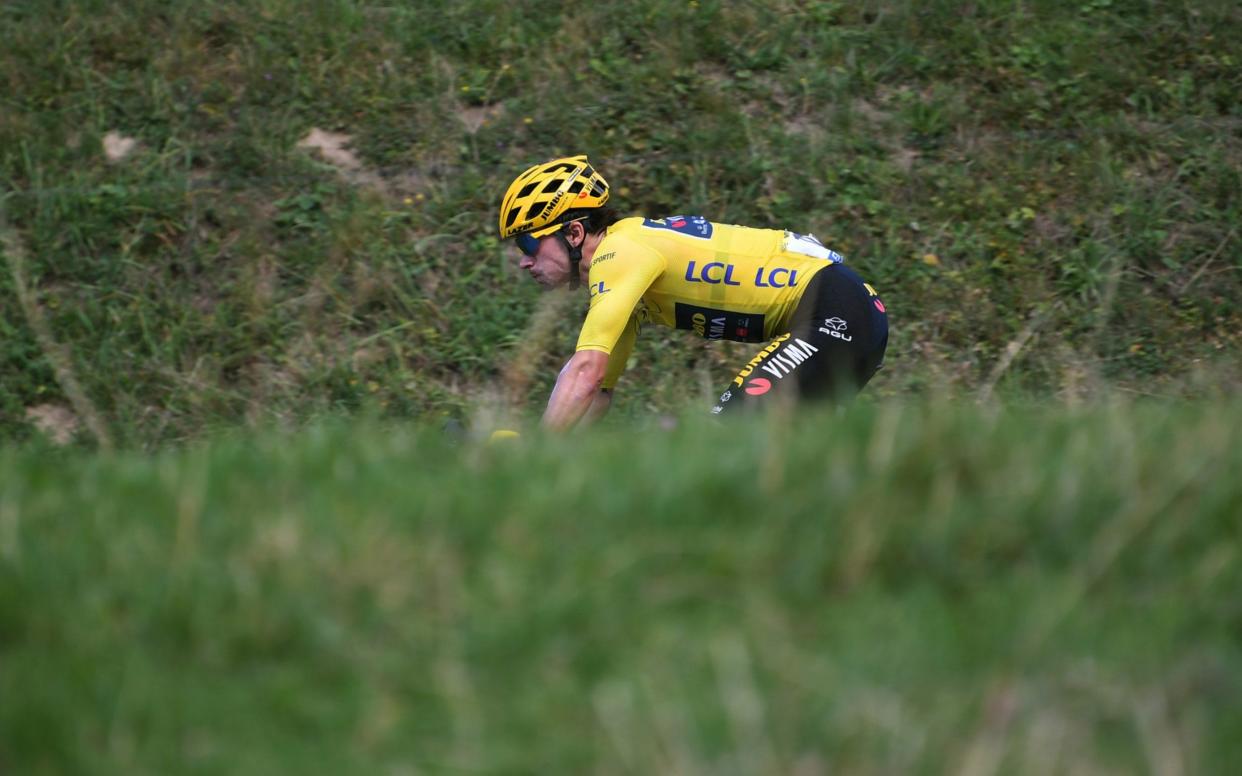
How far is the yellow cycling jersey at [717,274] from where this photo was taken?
6.62 metres

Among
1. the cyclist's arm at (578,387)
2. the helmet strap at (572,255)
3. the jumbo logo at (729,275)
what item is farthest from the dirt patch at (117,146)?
the cyclist's arm at (578,387)

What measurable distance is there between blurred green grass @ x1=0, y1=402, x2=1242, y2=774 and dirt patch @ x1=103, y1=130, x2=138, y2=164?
8.09 m

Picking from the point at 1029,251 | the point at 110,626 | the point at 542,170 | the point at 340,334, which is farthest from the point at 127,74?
the point at 110,626

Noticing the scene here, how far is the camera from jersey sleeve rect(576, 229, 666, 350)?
6082 mm

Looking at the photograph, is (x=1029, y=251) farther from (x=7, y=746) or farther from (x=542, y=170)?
(x=7, y=746)

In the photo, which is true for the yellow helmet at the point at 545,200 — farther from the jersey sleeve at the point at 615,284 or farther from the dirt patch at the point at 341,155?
the dirt patch at the point at 341,155

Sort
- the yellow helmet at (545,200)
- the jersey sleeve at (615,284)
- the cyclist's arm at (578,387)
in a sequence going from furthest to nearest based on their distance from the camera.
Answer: the yellow helmet at (545,200) → the jersey sleeve at (615,284) → the cyclist's arm at (578,387)

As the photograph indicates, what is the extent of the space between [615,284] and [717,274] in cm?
69

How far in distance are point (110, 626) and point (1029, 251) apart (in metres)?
9.28

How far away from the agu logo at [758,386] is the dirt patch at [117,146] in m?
7.04

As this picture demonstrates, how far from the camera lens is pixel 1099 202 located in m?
11.1

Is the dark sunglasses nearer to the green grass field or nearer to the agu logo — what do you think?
the green grass field

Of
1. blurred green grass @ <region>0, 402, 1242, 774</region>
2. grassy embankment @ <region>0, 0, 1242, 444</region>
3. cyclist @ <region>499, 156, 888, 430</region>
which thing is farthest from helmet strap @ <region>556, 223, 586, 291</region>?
blurred green grass @ <region>0, 402, 1242, 774</region>

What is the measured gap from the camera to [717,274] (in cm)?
669
